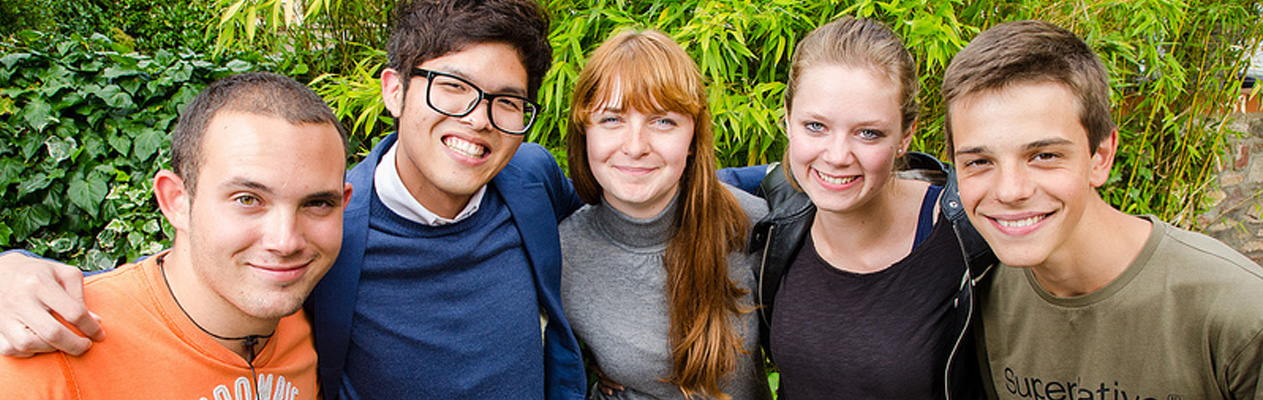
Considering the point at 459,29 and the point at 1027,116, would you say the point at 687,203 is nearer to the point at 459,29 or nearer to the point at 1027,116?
Result: the point at 459,29

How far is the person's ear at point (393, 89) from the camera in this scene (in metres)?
1.95

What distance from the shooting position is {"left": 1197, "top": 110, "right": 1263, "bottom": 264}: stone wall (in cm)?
432

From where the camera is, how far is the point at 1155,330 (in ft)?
4.65

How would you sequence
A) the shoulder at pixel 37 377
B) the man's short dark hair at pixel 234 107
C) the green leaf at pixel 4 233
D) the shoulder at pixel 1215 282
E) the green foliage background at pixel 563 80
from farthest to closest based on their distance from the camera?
the green leaf at pixel 4 233 → the green foliage background at pixel 563 80 → the man's short dark hair at pixel 234 107 → the shoulder at pixel 1215 282 → the shoulder at pixel 37 377

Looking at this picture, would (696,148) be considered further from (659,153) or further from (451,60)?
(451,60)

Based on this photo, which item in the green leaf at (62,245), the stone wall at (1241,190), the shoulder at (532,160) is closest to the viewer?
the shoulder at (532,160)

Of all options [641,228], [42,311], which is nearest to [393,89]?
[641,228]

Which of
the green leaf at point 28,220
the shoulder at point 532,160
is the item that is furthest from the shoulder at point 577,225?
the green leaf at point 28,220

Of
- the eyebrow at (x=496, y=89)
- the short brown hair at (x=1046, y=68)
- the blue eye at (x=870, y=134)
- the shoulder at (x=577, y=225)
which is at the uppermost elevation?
the short brown hair at (x=1046, y=68)

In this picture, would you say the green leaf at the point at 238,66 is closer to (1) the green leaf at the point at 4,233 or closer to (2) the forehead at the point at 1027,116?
(1) the green leaf at the point at 4,233

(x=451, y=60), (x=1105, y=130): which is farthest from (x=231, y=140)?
(x=1105, y=130)

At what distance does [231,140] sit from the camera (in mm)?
1365

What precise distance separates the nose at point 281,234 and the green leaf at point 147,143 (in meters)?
2.25

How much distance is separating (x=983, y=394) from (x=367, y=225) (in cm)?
169
